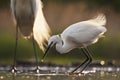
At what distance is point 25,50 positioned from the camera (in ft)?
73.8

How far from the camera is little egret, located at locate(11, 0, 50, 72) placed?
16188 mm

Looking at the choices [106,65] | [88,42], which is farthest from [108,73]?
[106,65]

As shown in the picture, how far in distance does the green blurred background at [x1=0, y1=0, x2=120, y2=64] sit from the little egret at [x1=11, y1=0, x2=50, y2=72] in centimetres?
251

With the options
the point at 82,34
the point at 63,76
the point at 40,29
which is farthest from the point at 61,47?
the point at 40,29

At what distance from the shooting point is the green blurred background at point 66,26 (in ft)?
69.8

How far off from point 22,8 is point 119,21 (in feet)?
31.8

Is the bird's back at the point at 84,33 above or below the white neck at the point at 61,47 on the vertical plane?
above

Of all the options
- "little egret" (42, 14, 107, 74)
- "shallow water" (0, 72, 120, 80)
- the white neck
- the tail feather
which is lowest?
"shallow water" (0, 72, 120, 80)

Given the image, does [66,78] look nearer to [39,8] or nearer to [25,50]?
[39,8]

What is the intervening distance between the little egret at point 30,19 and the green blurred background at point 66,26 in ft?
8.25

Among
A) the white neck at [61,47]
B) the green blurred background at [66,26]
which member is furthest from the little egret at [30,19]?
the green blurred background at [66,26]

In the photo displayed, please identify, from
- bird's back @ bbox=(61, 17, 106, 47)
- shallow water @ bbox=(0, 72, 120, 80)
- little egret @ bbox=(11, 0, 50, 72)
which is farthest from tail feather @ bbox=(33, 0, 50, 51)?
shallow water @ bbox=(0, 72, 120, 80)

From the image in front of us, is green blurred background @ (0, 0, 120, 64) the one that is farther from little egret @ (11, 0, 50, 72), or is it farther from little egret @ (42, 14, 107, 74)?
little egret @ (42, 14, 107, 74)

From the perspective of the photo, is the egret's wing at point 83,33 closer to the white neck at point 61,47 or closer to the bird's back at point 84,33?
the bird's back at point 84,33
